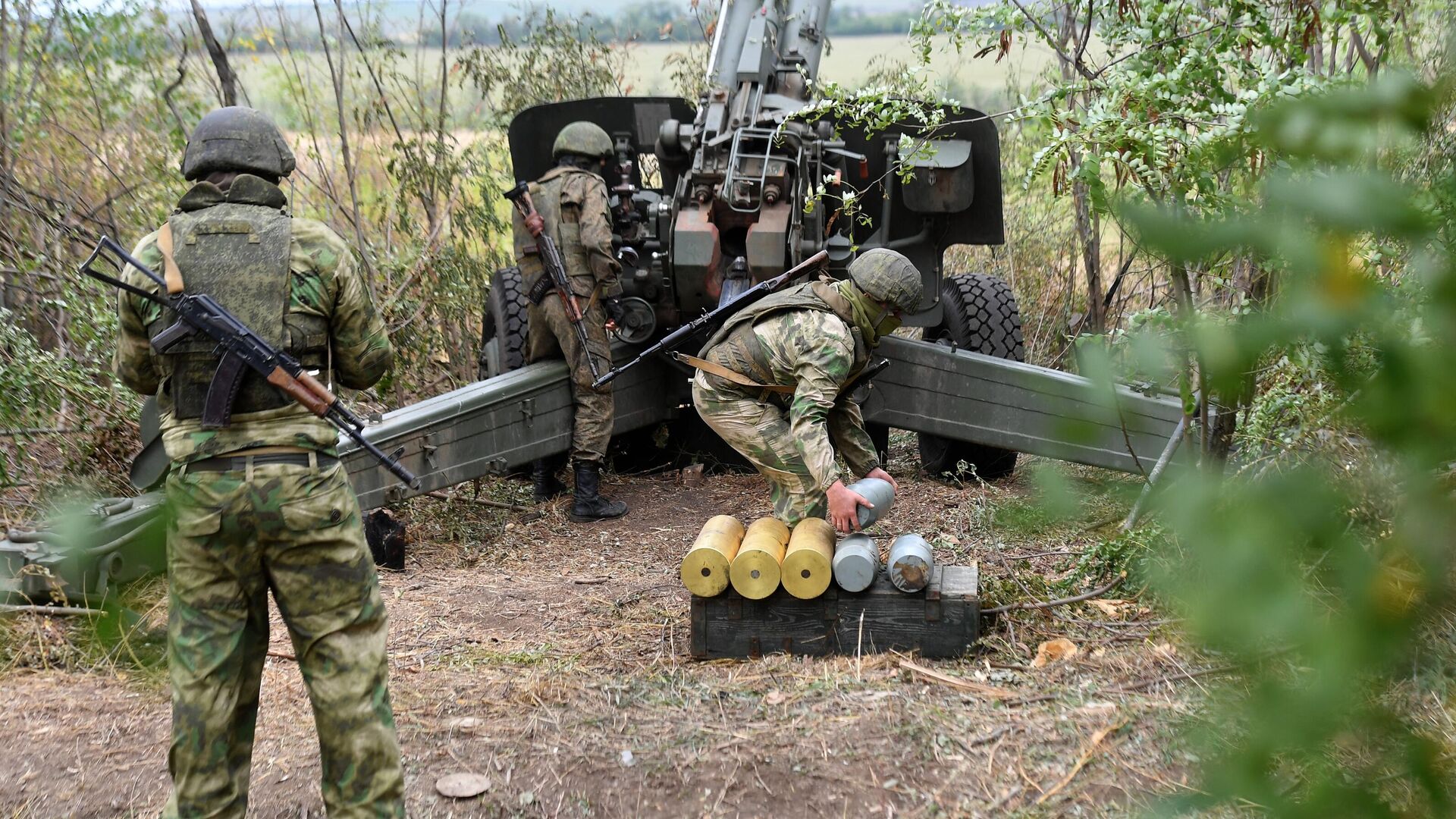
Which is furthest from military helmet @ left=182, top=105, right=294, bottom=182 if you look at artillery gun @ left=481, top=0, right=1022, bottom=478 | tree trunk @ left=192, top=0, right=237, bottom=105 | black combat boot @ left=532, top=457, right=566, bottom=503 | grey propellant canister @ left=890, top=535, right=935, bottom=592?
tree trunk @ left=192, top=0, right=237, bottom=105

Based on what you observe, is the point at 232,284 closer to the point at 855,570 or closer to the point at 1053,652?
the point at 855,570

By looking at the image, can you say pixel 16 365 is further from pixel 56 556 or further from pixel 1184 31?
pixel 1184 31

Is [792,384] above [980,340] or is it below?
above

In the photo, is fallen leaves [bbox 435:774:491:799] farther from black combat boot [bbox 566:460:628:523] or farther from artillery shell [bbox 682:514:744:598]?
black combat boot [bbox 566:460:628:523]

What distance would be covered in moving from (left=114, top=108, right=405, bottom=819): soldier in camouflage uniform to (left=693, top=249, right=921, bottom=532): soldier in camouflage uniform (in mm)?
1987

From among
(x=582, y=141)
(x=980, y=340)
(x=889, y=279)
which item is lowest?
(x=980, y=340)

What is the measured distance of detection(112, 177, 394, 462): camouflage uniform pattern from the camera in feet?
10.0

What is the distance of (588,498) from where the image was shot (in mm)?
6648

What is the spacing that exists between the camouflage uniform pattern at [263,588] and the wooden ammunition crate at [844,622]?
4.99 feet

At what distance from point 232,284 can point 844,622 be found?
225 centimetres

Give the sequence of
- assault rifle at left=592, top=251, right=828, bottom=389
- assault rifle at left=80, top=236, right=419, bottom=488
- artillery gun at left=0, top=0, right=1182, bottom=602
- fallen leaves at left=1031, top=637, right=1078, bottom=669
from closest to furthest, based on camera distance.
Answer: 1. assault rifle at left=80, top=236, right=419, bottom=488
2. fallen leaves at left=1031, top=637, right=1078, bottom=669
3. assault rifle at left=592, top=251, right=828, bottom=389
4. artillery gun at left=0, top=0, right=1182, bottom=602

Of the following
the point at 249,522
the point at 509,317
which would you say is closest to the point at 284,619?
the point at 249,522

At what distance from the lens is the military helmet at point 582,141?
6719 millimetres

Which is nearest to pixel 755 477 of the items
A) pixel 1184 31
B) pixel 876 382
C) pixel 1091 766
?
pixel 876 382
